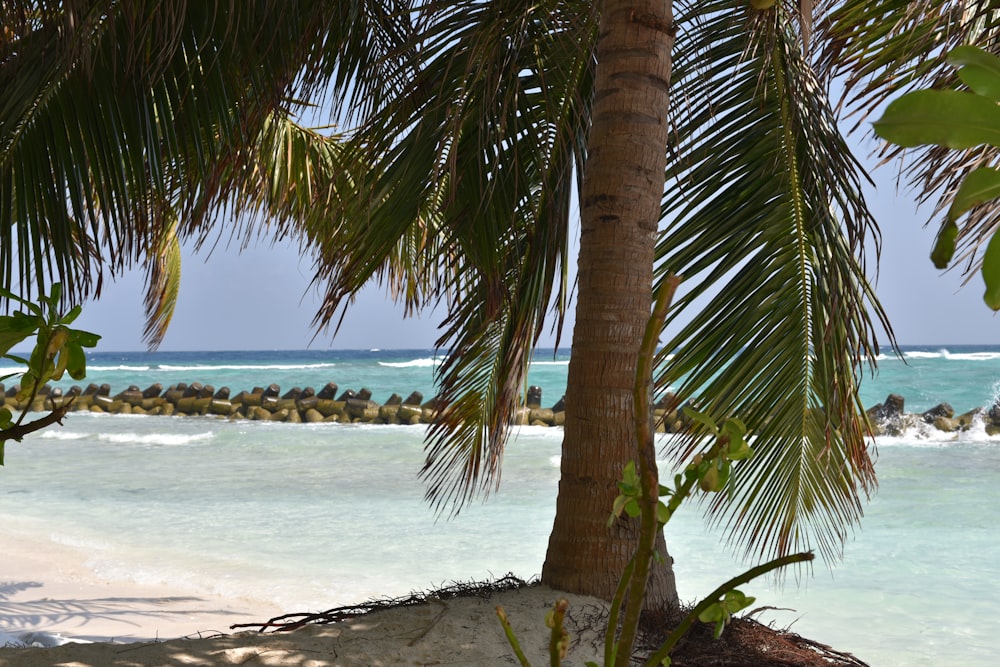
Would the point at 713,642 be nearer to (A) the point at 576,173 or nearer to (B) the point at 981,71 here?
(A) the point at 576,173

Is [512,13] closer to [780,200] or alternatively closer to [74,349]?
[780,200]

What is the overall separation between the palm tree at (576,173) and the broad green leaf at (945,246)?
1847 mm

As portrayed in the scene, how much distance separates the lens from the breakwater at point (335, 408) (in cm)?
1495

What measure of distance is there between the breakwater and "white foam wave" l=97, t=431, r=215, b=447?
1.69m

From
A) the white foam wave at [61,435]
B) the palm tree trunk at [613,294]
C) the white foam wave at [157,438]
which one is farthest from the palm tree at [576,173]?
the white foam wave at [61,435]

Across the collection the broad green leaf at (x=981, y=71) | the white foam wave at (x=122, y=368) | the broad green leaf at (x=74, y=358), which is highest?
the broad green leaf at (x=981, y=71)

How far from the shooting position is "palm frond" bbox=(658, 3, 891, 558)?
3.12 meters

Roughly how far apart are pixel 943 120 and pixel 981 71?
0.18 feet

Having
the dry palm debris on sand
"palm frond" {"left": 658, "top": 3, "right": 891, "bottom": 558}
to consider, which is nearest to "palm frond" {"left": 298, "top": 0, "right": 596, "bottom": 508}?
"palm frond" {"left": 658, "top": 3, "right": 891, "bottom": 558}

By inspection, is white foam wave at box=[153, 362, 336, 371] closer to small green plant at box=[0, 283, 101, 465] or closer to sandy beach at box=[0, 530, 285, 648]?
sandy beach at box=[0, 530, 285, 648]

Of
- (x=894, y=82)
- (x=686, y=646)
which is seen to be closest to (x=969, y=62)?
(x=686, y=646)

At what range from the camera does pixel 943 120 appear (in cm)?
56

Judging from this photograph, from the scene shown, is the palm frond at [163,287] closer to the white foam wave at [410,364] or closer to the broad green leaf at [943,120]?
the broad green leaf at [943,120]

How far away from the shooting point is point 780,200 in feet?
10.8
